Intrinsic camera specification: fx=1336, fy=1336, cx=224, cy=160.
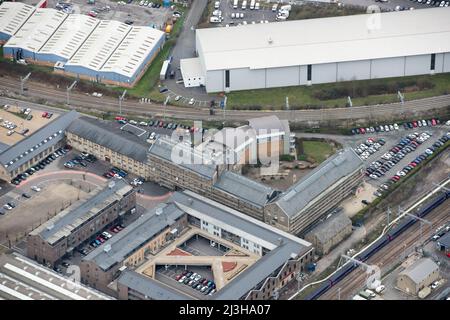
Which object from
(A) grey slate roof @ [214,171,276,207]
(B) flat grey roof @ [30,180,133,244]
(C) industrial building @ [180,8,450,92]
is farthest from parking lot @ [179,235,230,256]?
(C) industrial building @ [180,8,450,92]

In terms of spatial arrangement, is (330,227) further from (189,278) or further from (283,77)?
(283,77)

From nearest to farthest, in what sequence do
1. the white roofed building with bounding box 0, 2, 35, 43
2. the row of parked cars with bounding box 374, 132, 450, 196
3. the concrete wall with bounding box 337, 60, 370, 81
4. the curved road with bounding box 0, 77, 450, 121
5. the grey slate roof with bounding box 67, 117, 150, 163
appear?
the row of parked cars with bounding box 374, 132, 450, 196 → the grey slate roof with bounding box 67, 117, 150, 163 → the curved road with bounding box 0, 77, 450, 121 → the concrete wall with bounding box 337, 60, 370, 81 → the white roofed building with bounding box 0, 2, 35, 43

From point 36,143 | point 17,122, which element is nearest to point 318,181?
point 36,143

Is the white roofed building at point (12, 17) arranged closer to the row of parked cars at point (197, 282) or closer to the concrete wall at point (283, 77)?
the concrete wall at point (283, 77)

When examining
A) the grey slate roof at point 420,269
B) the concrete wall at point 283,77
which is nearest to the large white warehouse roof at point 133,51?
the concrete wall at point 283,77

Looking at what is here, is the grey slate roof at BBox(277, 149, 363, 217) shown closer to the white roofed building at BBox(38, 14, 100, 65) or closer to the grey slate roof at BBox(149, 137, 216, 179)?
the grey slate roof at BBox(149, 137, 216, 179)

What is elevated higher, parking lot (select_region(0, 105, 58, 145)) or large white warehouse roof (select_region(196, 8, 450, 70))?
large white warehouse roof (select_region(196, 8, 450, 70))

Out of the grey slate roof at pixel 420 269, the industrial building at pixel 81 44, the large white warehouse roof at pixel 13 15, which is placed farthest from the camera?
the large white warehouse roof at pixel 13 15
